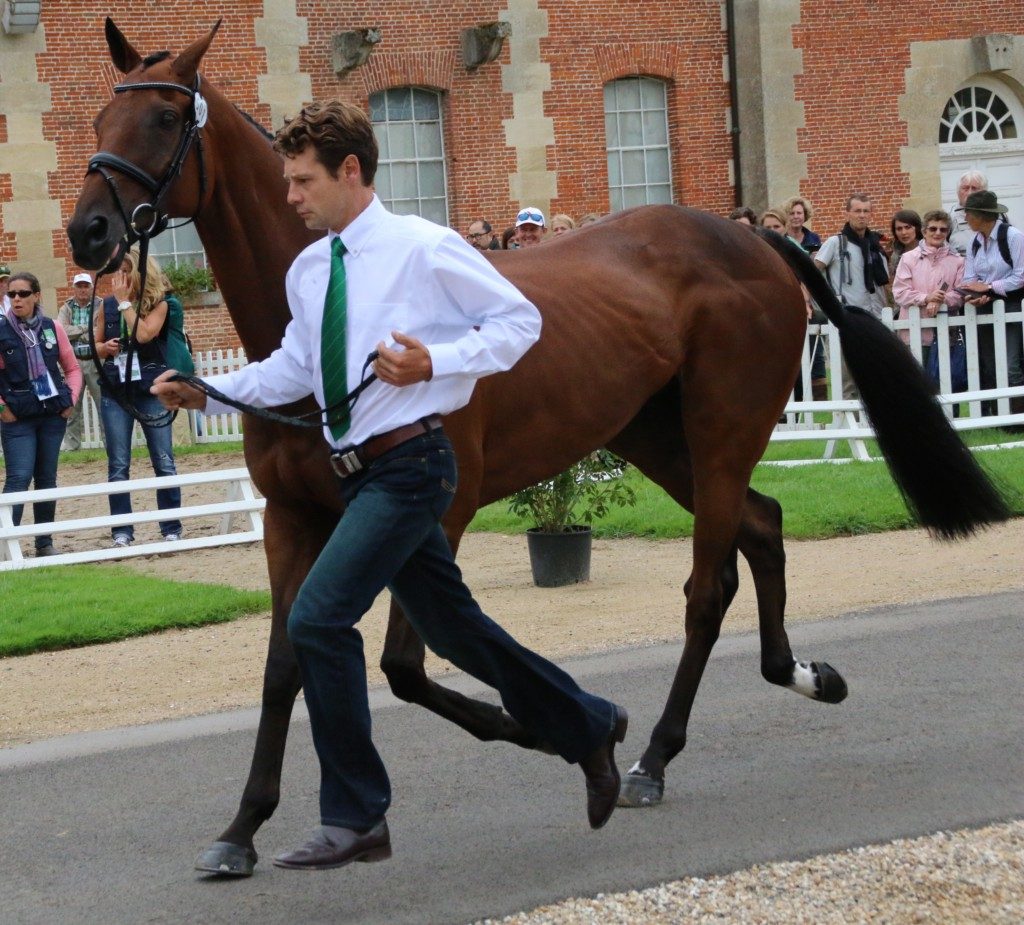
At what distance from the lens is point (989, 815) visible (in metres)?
4.88

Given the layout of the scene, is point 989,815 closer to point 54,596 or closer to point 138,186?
point 138,186

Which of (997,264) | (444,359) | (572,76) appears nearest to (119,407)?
(444,359)

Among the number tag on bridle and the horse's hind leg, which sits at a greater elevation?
the number tag on bridle

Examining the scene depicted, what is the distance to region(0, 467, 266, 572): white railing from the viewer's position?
11.0 metres

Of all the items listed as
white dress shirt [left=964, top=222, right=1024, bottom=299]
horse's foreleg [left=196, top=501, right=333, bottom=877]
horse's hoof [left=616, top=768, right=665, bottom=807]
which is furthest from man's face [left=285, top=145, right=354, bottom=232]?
white dress shirt [left=964, top=222, right=1024, bottom=299]

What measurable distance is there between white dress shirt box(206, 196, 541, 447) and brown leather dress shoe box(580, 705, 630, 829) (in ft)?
3.75

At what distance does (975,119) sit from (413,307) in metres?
21.3

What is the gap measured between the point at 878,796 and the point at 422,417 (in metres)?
2.00

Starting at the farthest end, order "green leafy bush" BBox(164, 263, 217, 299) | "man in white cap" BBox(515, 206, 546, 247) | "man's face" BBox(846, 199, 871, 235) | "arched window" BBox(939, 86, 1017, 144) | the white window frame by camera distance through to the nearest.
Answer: "arched window" BBox(939, 86, 1017, 144) → the white window frame → "green leafy bush" BBox(164, 263, 217, 299) → "man's face" BBox(846, 199, 871, 235) → "man in white cap" BBox(515, 206, 546, 247)

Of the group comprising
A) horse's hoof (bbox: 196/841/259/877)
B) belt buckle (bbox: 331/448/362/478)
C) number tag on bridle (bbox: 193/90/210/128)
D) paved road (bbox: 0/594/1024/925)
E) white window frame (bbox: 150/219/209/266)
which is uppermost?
white window frame (bbox: 150/219/209/266)

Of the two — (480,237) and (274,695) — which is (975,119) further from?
(274,695)

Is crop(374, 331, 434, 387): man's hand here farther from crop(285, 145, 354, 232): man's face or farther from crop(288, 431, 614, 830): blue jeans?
crop(285, 145, 354, 232): man's face

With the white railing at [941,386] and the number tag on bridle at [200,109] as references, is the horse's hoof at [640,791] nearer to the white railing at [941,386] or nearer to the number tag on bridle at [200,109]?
the number tag on bridle at [200,109]

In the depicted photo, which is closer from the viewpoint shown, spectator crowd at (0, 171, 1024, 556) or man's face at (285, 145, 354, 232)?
man's face at (285, 145, 354, 232)
